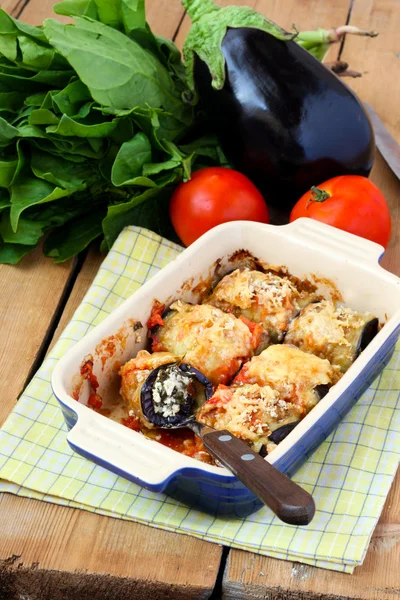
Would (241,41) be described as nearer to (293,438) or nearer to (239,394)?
(239,394)

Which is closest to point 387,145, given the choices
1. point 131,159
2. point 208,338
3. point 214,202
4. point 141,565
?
point 214,202

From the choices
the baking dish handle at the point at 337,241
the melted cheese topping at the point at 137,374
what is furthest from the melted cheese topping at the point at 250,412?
the baking dish handle at the point at 337,241

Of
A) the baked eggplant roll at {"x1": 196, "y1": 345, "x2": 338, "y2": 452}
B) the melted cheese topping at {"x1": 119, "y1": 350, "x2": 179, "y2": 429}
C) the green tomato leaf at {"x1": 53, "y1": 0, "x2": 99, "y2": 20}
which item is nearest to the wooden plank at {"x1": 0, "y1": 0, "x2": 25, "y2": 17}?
the green tomato leaf at {"x1": 53, "y1": 0, "x2": 99, "y2": 20}

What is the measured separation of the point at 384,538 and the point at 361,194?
686 millimetres

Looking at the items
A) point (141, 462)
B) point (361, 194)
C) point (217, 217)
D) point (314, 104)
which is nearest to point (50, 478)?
point (141, 462)

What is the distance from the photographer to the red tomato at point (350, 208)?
154cm

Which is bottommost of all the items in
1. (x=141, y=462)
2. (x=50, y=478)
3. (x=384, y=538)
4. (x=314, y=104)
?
(x=50, y=478)

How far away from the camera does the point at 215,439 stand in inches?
42.0

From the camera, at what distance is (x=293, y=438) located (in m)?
1.08

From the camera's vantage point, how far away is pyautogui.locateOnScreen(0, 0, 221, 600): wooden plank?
44.2 inches

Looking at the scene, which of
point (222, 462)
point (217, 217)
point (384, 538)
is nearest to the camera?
point (222, 462)

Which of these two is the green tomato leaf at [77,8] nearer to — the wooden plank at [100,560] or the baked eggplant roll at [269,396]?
the baked eggplant roll at [269,396]

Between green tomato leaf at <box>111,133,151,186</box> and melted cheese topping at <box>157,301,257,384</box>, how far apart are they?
371 millimetres

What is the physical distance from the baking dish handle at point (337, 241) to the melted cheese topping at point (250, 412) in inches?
13.1
